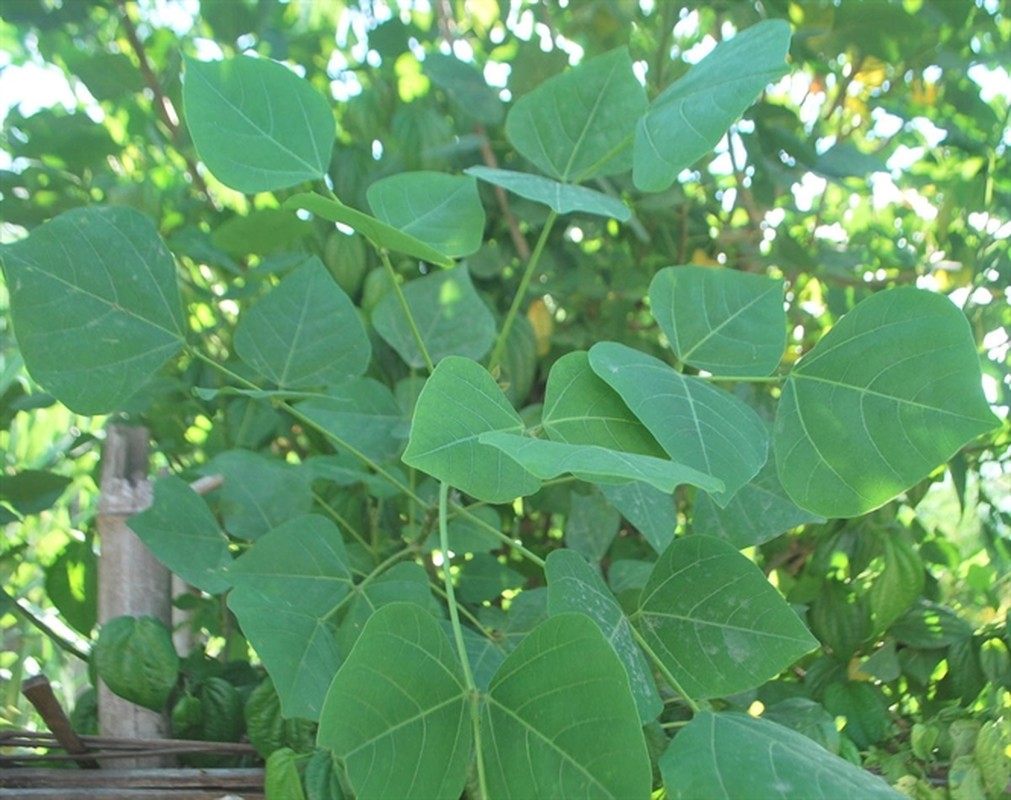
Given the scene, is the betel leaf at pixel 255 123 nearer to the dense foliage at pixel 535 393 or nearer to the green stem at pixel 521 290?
the dense foliage at pixel 535 393

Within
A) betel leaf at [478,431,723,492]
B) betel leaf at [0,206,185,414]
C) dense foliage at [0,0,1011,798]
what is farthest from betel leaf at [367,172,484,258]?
betel leaf at [478,431,723,492]

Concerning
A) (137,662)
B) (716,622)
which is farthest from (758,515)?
(137,662)

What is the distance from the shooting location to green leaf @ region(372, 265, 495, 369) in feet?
1.93

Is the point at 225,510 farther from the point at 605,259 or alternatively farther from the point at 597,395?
the point at 605,259

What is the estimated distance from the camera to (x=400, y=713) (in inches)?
13.2

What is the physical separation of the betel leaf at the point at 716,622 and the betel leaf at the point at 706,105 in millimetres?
153

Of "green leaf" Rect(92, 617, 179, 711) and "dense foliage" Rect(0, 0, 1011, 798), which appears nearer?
"dense foliage" Rect(0, 0, 1011, 798)

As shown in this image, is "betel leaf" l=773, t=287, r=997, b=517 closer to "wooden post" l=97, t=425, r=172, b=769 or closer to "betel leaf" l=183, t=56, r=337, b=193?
"betel leaf" l=183, t=56, r=337, b=193

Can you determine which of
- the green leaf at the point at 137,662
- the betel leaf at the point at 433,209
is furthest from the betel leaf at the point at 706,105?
the green leaf at the point at 137,662

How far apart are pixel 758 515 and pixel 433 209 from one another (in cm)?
22

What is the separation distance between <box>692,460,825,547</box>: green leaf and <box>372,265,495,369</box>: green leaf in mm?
172

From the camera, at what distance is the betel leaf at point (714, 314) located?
0.42 m

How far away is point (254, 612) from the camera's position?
42cm

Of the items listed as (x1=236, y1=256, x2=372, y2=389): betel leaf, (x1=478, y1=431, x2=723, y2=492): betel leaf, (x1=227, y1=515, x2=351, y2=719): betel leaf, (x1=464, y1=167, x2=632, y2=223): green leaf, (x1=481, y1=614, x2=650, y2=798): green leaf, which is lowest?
(x1=481, y1=614, x2=650, y2=798): green leaf
